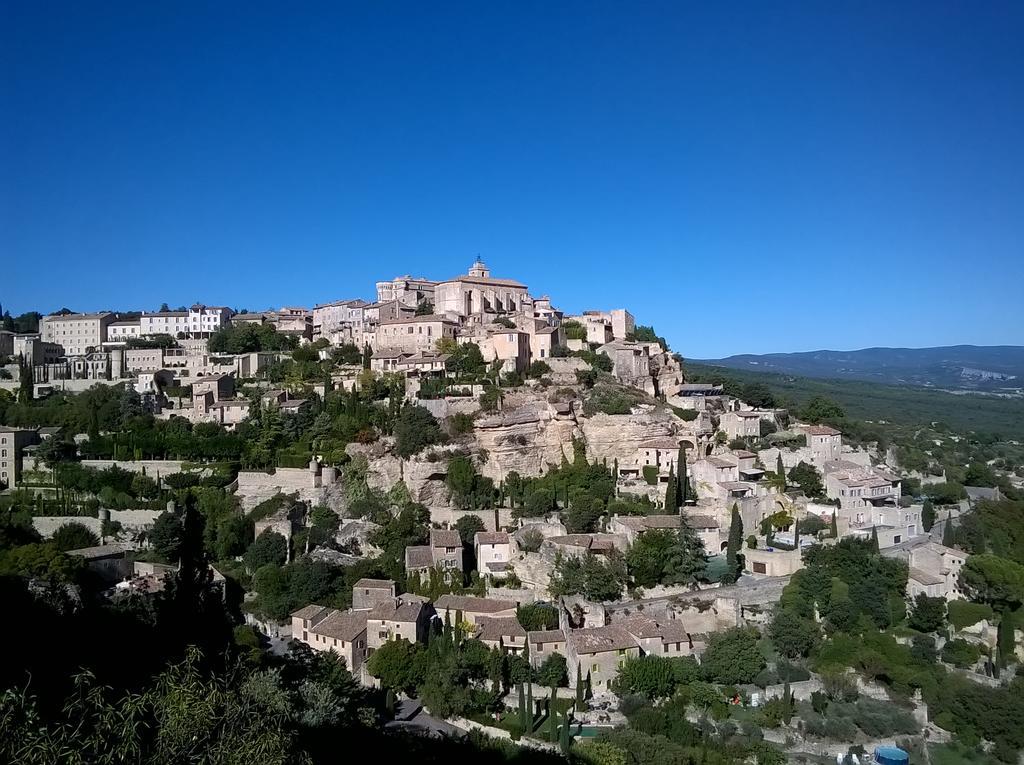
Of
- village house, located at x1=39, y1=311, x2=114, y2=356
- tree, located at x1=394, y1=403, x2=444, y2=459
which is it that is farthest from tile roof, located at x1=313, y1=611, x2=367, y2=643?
village house, located at x1=39, y1=311, x2=114, y2=356

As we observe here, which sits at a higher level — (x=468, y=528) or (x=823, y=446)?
(x=823, y=446)

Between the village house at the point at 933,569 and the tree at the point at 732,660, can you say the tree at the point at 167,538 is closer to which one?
the tree at the point at 732,660

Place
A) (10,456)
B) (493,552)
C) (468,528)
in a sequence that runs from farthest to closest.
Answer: (10,456) → (468,528) → (493,552)

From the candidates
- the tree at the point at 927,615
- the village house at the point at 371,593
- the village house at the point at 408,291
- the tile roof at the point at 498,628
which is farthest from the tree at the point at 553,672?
the village house at the point at 408,291

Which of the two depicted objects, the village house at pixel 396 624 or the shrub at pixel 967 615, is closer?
the village house at pixel 396 624

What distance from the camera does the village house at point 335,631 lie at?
2356 cm

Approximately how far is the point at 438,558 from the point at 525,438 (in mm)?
8618

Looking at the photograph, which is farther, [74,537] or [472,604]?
[74,537]

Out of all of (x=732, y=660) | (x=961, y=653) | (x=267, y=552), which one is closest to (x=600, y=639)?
(x=732, y=660)

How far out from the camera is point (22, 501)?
32594 millimetres

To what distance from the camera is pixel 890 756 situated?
19.6m

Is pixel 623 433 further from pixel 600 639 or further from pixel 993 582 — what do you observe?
pixel 993 582

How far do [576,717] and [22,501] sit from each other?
88.2 ft

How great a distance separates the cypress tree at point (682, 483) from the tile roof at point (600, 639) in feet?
26.6
